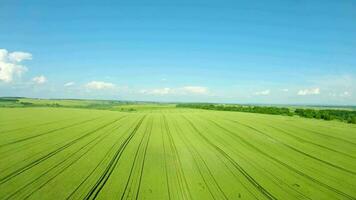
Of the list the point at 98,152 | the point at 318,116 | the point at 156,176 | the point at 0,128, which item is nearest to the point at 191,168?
the point at 156,176

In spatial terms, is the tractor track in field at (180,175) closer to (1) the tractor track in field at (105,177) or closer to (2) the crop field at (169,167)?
(2) the crop field at (169,167)

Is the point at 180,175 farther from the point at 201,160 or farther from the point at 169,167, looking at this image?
the point at 201,160

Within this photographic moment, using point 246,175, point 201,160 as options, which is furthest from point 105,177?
point 246,175

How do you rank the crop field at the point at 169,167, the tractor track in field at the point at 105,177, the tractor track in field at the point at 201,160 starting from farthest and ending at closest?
the tractor track in field at the point at 201,160, the crop field at the point at 169,167, the tractor track in field at the point at 105,177

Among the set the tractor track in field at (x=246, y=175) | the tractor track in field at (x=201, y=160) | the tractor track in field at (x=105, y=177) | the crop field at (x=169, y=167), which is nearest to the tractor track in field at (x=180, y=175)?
the crop field at (x=169, y=167)

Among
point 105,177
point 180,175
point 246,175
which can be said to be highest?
point 105,177

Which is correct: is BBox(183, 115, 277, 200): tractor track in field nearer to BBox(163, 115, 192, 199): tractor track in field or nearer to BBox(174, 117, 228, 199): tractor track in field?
BBox(174, 117, 228, 199): tractor track in field

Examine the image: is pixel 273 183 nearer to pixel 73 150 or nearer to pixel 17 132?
pixel 73 150

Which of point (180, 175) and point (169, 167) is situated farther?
point (169, 167)
